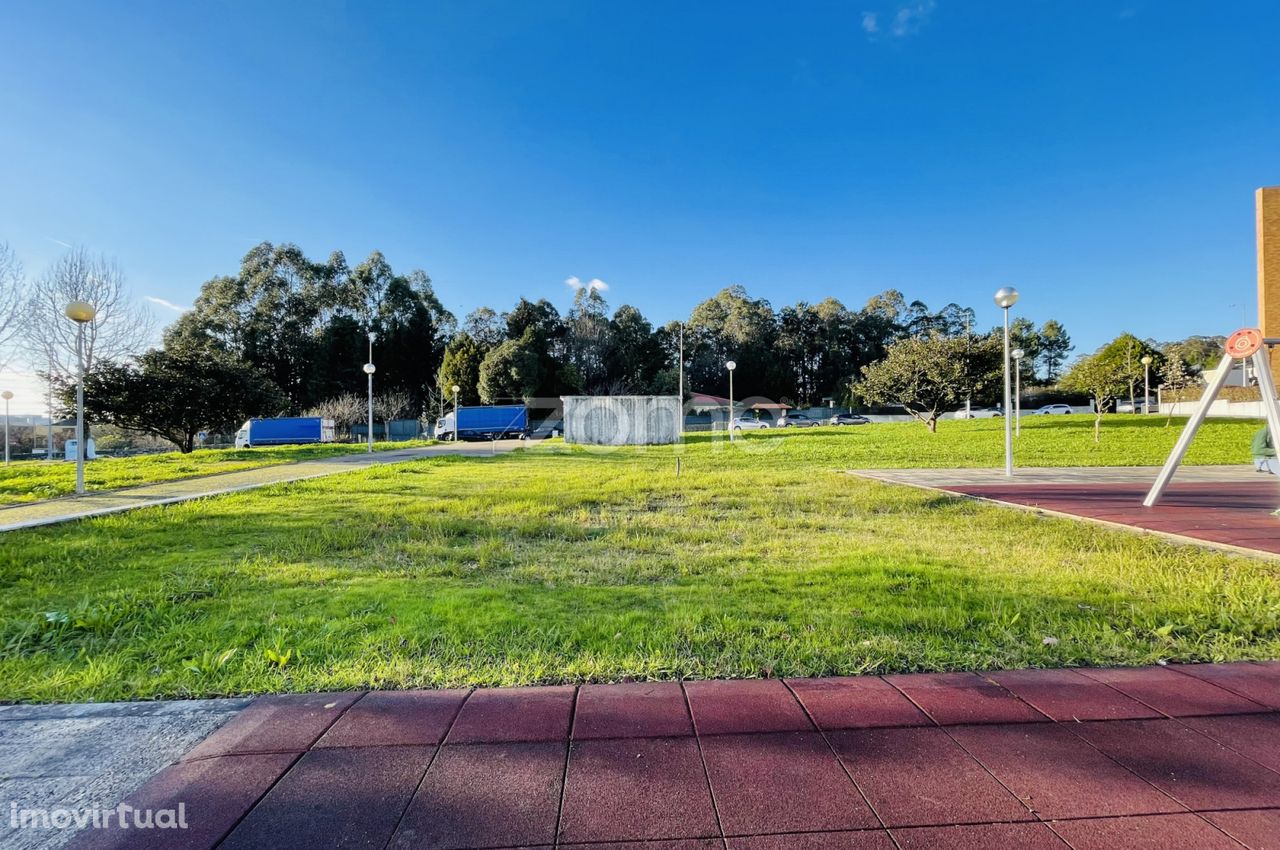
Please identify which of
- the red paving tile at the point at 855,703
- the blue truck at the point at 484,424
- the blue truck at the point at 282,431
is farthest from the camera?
the blue truck at the point at 484,424

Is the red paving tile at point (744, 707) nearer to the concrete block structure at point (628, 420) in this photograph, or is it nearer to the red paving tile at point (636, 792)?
the red paving tile at point (636, 792)

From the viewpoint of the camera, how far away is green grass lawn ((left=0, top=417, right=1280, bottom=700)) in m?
2.55

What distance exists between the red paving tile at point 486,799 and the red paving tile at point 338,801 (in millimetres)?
63

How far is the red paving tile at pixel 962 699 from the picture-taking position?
2061 millimetres

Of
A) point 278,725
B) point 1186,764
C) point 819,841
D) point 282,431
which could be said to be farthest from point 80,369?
point 282,431

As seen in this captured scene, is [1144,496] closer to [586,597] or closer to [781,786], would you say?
[586,597]

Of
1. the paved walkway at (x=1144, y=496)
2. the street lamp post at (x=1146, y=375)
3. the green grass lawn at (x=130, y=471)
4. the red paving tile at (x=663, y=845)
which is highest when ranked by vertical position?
the street lamp post at (x=1146, y=375)

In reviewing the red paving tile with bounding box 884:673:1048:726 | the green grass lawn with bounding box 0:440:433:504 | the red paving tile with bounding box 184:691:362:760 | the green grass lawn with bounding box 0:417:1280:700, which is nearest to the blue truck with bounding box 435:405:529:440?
the green grass lawn with bounding box 0:440:433:504

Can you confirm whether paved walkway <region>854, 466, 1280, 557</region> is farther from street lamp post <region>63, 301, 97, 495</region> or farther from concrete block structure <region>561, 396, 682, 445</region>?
street lamp post <region>63, 301, 97, 495</region>

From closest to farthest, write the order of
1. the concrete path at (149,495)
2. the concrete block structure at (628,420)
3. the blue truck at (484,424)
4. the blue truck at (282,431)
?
the concrete path at (149,495) < the concrete block structure at (628,420) < the blue truck at (282,431) < the blue truck at (484,424)

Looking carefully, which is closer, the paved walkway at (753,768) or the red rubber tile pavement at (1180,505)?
the paved walkway at (753,768)

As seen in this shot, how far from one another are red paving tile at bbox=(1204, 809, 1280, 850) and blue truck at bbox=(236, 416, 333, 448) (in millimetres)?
31742

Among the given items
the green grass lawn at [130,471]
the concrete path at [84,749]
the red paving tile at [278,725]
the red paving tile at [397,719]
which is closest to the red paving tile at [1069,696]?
the red paving tile at [397,719]

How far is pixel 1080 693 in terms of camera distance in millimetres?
2232
